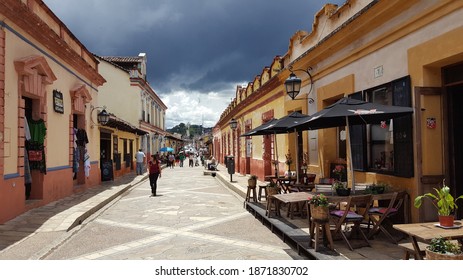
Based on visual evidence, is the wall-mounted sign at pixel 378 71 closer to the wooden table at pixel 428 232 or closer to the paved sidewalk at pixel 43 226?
the wooden table at pixel 428 232

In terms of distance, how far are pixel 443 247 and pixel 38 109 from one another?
29.4ft

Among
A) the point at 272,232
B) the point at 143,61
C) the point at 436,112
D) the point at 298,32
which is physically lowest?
the point at 272,232

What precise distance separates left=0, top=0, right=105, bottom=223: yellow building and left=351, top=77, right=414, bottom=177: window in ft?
22.3

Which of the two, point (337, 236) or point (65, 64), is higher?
point (65, 64)

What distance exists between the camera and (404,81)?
5789 millimetres

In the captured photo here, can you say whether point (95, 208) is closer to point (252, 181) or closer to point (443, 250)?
point (252, 181)

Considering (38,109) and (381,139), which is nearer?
(381,139)

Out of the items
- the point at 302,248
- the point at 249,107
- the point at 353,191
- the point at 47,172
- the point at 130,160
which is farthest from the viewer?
the point at 130,160

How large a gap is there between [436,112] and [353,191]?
1.70m

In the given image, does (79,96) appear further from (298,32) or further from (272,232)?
(272,232)

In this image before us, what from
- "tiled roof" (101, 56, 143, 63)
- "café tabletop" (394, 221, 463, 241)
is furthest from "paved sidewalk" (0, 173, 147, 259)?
"tiled roof" (101, 56, 143, 63)

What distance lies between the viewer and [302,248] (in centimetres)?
521

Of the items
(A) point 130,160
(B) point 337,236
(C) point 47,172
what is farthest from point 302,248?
(A) point 130,160

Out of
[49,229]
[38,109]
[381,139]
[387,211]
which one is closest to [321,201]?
[387,211]
